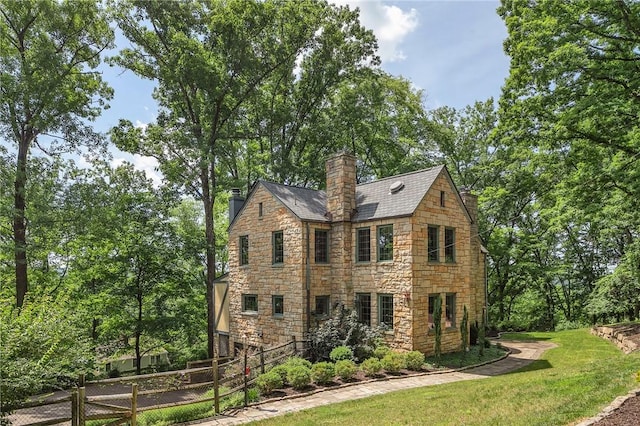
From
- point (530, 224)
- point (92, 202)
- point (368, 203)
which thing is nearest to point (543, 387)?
point (368, 203)

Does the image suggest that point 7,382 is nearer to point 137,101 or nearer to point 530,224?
point 137,101

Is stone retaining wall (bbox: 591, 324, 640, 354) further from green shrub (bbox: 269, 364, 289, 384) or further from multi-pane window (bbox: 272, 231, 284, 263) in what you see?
multi-pane window (bbox: 272, 231, 284, 263)

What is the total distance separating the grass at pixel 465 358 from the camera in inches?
575

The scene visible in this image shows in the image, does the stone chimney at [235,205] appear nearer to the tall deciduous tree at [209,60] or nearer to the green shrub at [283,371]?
the tall deciduous tree at [209,60]

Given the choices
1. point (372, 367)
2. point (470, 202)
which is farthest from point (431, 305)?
point (470, 202)

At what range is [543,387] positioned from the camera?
866 cm

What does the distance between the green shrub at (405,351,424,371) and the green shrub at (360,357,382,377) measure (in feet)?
3.78

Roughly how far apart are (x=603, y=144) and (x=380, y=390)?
41.4 ft

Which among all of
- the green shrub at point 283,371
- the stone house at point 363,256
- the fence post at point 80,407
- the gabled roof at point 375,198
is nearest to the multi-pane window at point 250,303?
the stone house at point 363,256

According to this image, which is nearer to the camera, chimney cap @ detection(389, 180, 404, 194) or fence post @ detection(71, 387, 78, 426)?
fence post @ detection(71, 387, 78, 426)

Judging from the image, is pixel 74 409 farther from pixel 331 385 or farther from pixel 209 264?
pixel 209 264

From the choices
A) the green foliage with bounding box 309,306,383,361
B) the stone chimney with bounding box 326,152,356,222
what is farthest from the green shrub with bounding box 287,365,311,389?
the stone chimney with bounding box 326,152,356,222

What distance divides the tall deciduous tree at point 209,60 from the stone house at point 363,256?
5.83 metres

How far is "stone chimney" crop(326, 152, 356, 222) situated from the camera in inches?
686
